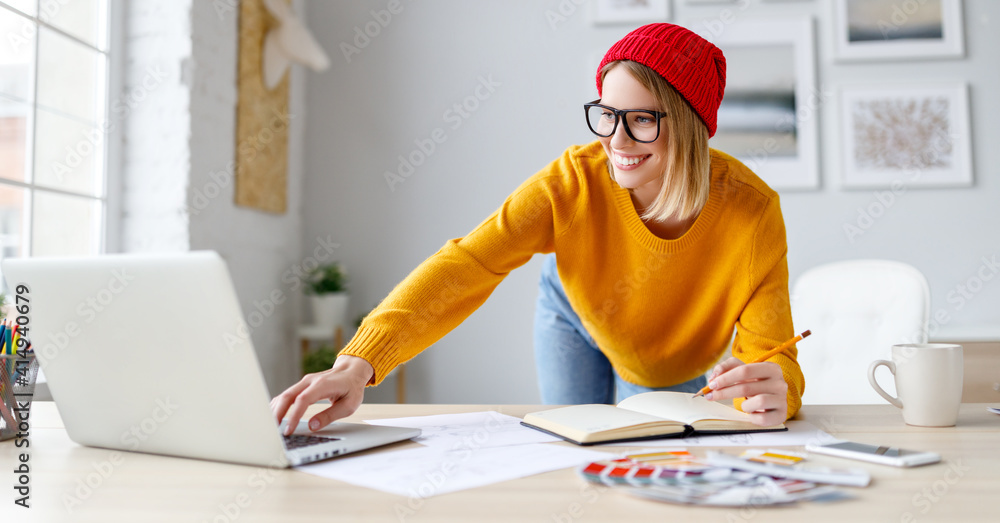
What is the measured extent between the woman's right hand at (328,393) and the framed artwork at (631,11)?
2.21 meters

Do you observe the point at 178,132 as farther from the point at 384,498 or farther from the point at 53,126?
the point at 384,498

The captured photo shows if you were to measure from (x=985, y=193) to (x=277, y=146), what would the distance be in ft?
8.71

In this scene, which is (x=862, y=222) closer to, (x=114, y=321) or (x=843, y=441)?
(x=843, y=441)

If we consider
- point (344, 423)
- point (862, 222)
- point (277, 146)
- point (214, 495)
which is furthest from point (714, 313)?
point (277, 146)

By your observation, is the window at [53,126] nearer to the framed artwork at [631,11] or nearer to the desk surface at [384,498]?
the desk surface at [384,498]

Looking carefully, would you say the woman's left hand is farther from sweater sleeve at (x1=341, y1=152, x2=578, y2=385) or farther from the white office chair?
the white office chair

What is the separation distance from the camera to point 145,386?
0.75 metres

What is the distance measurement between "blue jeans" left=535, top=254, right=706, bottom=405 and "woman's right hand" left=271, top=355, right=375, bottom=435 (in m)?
0.72

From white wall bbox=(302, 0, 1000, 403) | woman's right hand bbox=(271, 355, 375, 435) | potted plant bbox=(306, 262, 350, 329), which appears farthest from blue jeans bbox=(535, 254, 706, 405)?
potted plant bbox=(306, 262, 350, 329)

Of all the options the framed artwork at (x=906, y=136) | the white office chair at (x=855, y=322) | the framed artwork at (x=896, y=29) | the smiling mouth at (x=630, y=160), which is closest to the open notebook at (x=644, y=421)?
the smiling mouth at (x=630, y=160)

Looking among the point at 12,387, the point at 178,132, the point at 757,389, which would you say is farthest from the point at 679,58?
the point at 178,132

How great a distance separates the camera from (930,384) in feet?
3.00

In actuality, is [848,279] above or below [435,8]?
below

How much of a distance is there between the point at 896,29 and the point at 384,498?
2838 millimetres
